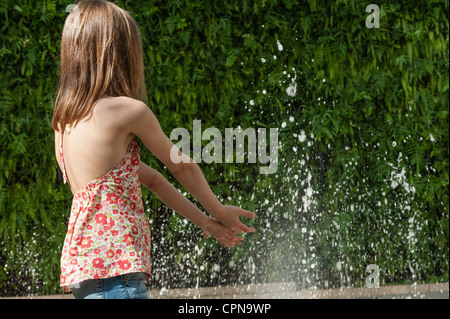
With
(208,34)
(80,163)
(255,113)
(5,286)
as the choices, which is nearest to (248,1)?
(208,34)

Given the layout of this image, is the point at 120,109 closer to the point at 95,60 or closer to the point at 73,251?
the point at 95,60

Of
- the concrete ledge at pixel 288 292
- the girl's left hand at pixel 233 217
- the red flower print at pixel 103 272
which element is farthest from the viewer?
the concrete ledge at pixel 288 292

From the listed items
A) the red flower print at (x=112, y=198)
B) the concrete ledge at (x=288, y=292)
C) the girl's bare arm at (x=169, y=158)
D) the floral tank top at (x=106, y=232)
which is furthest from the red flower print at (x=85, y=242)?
the concrete ledge at (x=288, y=292)

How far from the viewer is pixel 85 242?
1.70 metres

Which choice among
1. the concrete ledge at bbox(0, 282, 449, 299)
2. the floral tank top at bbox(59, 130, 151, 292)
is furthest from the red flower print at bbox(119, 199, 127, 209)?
the concrete ledge at bbox(0, 282, 449, 299)

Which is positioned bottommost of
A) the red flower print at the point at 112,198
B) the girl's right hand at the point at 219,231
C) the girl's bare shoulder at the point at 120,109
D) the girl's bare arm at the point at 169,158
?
the girl's right hand at the point at 219,231

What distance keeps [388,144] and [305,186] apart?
0.71 metres

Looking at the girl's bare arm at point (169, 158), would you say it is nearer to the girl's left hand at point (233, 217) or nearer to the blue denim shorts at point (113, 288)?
the girl's left hand at point (233, 217)

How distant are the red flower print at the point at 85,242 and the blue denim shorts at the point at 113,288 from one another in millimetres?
86

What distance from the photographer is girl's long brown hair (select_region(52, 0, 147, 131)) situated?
5.82 feet

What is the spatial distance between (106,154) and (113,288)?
1.09 feet

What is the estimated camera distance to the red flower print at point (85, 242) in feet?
5.57

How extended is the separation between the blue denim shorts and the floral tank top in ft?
0.07

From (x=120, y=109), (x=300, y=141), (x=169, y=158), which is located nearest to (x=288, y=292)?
(x=300, y=141)
